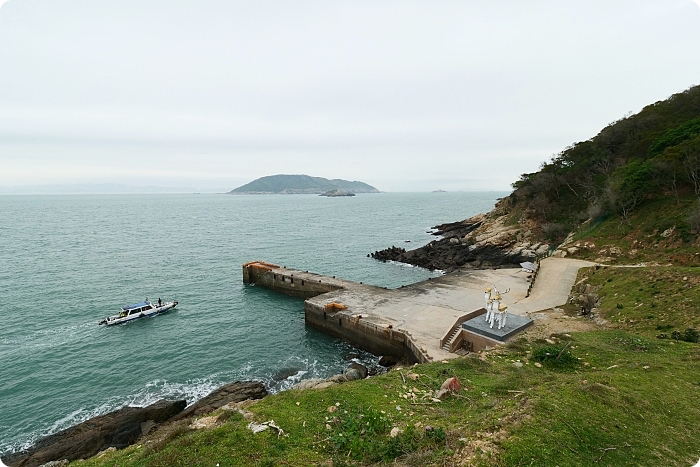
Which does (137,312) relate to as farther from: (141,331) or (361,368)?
(361,368)

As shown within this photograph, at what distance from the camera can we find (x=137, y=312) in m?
30.4

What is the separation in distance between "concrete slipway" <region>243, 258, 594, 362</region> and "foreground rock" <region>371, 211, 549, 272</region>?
888cm

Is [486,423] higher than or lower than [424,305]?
higher

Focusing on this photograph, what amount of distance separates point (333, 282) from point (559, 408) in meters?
26.8

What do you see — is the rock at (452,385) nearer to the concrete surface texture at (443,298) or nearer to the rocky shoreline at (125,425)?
the rocky shoreline at (125,425)

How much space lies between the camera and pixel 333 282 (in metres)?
35.1

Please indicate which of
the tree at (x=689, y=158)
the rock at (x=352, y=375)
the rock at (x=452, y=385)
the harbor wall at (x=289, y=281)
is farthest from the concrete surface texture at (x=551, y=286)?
the harbor wall at (x=289, y=281)

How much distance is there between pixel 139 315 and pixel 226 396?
55.7ft

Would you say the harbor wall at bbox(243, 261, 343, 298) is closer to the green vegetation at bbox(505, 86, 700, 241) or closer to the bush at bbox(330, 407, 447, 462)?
the bush at bbox(330, 407, 447, 462)

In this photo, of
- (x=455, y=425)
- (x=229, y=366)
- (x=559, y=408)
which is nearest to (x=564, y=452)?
(x=559, y=408)

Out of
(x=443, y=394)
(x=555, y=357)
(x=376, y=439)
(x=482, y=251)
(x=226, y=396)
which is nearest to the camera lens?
(x=376, y=439)

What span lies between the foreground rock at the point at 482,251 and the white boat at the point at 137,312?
3072cm

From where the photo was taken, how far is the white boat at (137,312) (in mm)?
29302

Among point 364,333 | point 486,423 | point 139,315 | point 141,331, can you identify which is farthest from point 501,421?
point 139,315
